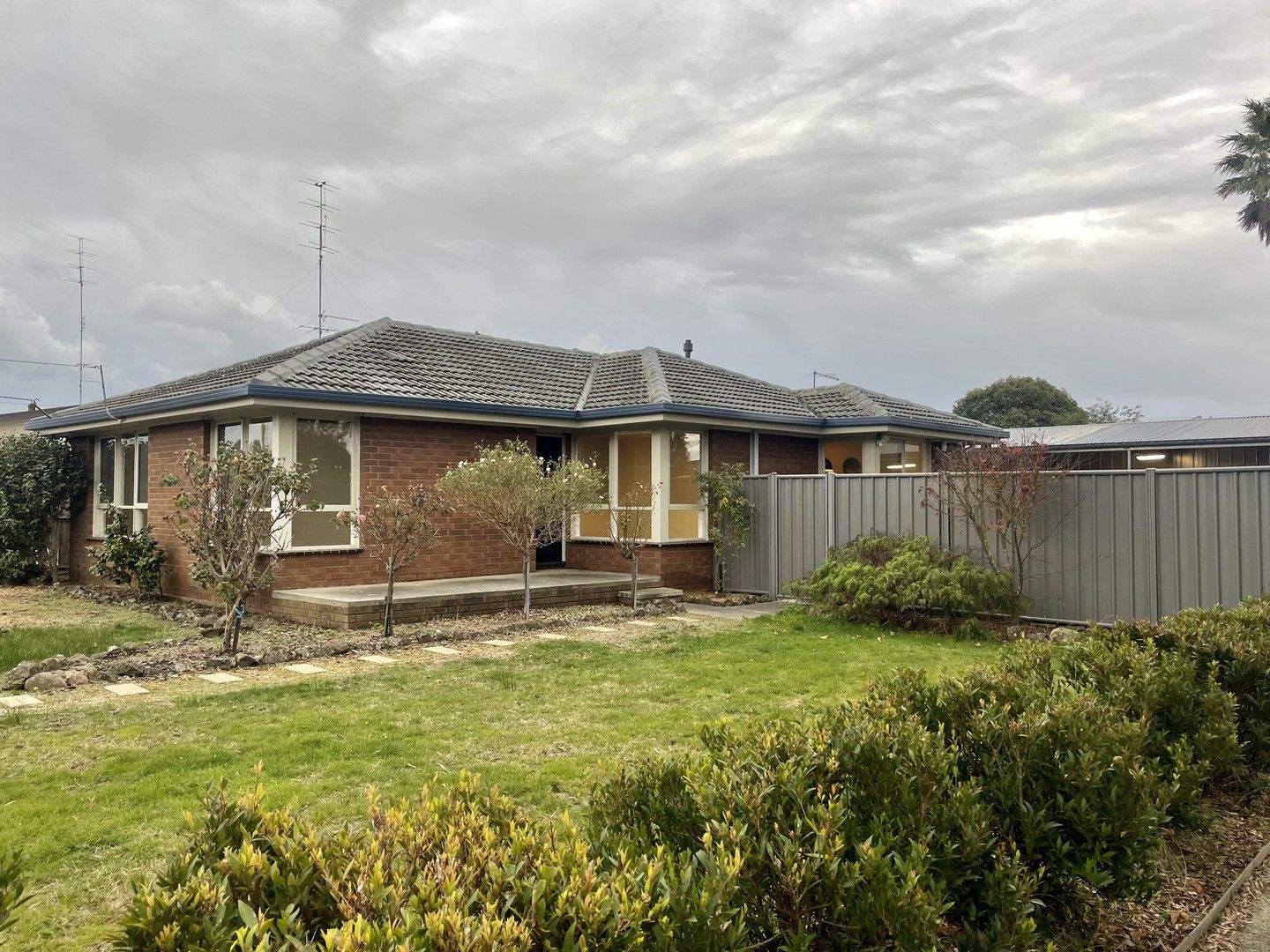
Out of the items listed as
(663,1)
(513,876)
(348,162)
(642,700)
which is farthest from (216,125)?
(513,876)

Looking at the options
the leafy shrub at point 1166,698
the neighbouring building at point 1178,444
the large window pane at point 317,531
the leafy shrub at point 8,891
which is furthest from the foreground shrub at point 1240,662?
the neighbouring building at point 1178,444

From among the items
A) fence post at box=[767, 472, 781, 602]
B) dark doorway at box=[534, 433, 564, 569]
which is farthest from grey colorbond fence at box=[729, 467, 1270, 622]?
dark doorway at box=[534, 433, 564, 569]

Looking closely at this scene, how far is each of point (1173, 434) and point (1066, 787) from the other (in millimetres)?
24350

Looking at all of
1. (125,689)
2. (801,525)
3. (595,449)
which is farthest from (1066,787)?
(595,449)

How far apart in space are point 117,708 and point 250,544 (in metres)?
2.93

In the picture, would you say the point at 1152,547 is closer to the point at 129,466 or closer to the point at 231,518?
the point at 231,518

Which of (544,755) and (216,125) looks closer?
(544,755)

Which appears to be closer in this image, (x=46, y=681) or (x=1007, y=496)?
(x=46, y=681)

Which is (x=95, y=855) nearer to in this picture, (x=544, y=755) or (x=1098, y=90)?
(x=544, y=755)

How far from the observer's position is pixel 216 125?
15102 mm

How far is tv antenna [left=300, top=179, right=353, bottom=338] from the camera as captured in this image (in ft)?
58.1

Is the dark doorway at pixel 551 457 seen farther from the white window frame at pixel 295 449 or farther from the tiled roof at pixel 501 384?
the white window frame at pixel 295 449

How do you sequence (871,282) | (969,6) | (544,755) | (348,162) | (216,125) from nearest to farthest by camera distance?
(544,755)
(969,6)
(216,125)
(348,162)
(871,282)

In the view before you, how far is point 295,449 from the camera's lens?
11.8 m
